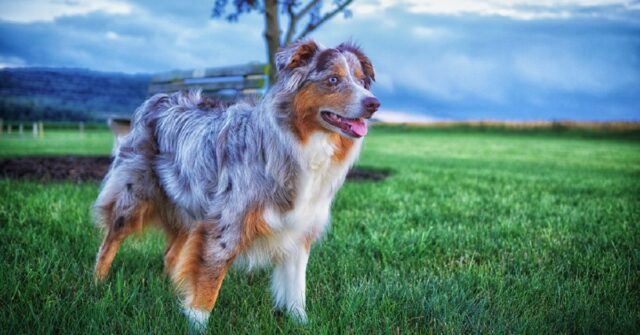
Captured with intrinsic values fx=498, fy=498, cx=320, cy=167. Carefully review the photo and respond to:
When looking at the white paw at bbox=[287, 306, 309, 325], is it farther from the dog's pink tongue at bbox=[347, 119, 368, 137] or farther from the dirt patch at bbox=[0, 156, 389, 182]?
the dirt patch at bbox=[0, 156, 389, 182]

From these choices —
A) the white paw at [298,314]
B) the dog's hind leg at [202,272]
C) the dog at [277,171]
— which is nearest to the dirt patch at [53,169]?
the dog at [277,171]

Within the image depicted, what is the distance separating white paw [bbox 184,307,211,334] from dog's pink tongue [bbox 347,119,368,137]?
4.59ft

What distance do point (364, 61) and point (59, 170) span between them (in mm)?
7625

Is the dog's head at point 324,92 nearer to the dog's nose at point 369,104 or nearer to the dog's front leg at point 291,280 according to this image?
the dog's nose at point 369,104

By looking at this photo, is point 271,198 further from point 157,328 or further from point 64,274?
point 64,274

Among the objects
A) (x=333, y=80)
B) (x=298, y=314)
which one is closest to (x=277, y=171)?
(x=333, y=80)

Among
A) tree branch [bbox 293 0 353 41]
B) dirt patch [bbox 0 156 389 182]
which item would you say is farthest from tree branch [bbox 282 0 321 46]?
dirt patch [bbox 0 156 389 182]

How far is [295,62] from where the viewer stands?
10.2ft

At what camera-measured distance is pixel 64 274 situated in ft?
11.7

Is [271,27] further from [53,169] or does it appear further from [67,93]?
[67,93]

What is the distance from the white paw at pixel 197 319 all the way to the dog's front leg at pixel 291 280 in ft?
1.95

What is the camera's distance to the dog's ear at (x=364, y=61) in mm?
3385

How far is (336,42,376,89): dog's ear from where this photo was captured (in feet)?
11.1

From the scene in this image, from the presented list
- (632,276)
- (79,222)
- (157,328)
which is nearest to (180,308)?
(157,328)
